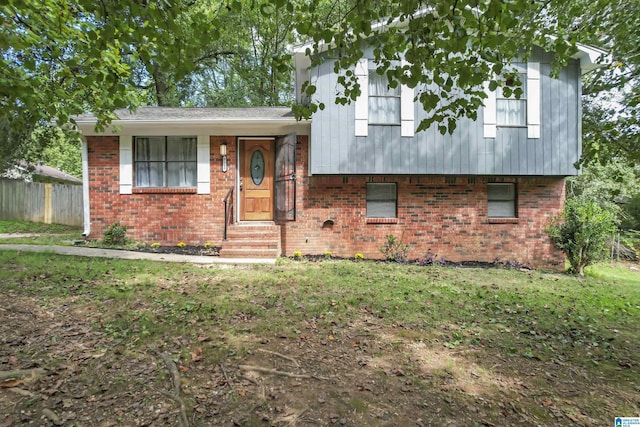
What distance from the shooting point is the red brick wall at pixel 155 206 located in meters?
8.33

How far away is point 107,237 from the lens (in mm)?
7887

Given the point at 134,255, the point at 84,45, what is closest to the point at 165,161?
the point at 134,255

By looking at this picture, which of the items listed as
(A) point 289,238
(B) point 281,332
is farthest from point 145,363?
(A) point 289,238

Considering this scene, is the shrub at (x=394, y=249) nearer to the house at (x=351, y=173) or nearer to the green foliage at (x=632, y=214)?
the house at (x=351, y=173)

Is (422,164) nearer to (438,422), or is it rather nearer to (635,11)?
(635,11)

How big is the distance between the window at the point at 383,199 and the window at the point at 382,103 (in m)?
1.61

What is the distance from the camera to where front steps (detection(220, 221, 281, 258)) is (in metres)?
7.38

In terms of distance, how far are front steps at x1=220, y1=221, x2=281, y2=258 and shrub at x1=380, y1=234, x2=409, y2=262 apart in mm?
2670

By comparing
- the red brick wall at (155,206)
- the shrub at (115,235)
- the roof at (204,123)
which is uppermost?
the roof at (204,123)

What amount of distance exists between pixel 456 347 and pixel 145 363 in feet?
9.16

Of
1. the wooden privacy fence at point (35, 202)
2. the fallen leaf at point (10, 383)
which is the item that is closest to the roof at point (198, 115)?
the fallen leaf at point (10, 383)

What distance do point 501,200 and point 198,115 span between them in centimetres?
815

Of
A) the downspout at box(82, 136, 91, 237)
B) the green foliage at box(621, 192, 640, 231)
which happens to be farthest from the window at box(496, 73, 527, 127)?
the downspout at box(82, 136, 91, 237)

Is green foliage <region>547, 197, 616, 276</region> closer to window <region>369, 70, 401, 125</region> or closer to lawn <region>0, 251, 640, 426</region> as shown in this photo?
lawn <region>0, 251, 640, 426</region>
